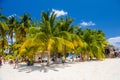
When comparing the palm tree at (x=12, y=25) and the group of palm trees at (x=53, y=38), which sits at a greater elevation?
the palm tree at (x=12, y=25)

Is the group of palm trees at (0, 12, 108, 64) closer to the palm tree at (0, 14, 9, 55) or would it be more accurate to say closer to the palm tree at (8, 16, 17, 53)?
the palm tree at (0, 14, 9, 55)

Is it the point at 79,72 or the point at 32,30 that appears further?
the point at 32,30

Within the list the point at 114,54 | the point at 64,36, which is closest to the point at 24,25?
the point at 114,54

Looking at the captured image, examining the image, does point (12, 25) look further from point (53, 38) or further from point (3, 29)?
point (53, 38)

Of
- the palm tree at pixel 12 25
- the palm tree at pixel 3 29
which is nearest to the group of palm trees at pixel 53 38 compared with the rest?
the palm tree at pixel 3 29

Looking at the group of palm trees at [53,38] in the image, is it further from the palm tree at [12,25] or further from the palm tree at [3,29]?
the palm tree at [12,25]

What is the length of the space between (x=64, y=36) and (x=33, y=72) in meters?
4.85

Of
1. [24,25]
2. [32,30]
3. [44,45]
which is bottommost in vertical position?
[44,45]

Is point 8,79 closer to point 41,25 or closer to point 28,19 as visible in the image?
point 41,25

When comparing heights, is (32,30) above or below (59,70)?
above

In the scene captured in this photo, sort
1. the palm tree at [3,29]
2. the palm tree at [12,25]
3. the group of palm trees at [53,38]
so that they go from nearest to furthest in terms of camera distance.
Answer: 1. the group of palm trees at [53,38]
2. the palm tree at [3,29]
3. the palm tree at [12,25]

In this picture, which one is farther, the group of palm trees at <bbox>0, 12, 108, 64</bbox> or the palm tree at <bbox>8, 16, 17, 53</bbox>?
the palm tree at <bbox>8, 16, 17, 53</bbox>

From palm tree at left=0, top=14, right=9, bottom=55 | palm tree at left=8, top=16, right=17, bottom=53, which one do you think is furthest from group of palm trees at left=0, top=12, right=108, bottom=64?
palm tree at left=8, top=16, right=17, bottom=53

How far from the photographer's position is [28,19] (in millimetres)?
37938
